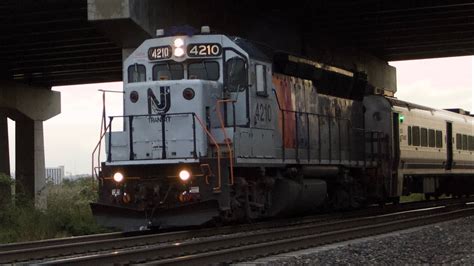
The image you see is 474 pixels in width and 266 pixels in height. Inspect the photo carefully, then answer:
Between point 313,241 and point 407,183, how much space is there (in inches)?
414

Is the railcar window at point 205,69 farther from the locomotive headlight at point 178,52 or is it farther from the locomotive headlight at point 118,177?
the locomotive headlight at point 118,177

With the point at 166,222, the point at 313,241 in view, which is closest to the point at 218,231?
the point at 166,222

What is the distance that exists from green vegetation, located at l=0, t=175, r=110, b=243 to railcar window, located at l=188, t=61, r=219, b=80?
182 inches

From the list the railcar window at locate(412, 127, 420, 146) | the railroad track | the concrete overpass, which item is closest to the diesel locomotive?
the railroad track

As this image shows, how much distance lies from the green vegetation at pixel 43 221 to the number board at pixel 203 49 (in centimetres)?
487

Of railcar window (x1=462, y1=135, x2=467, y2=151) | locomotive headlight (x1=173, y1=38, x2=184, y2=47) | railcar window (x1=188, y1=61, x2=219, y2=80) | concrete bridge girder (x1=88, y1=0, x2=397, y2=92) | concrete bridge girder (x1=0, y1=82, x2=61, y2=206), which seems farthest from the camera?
concrete bridge girder (x1=0, y1=82, x2=61, y2=206)

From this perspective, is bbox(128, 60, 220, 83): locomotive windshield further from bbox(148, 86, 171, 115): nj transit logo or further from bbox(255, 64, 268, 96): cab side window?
bbox(255, 64, 268, 96): cab side window

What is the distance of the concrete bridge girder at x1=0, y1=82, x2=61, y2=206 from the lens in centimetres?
3675

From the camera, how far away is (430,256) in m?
9.97

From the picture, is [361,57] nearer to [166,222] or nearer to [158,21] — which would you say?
[158,21]

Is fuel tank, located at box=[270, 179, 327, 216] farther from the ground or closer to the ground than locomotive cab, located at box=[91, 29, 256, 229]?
closer to the ground

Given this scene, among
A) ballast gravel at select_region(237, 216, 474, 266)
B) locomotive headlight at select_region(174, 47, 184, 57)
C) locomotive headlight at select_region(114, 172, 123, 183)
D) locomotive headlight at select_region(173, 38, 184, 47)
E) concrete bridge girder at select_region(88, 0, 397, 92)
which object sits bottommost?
ballast gravel at select_region(237, 216, 474, 266)

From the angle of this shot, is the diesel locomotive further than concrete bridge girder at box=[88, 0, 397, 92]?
No

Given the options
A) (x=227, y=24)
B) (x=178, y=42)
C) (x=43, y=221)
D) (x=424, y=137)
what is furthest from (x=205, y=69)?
(x=424, y=137)
